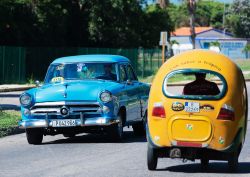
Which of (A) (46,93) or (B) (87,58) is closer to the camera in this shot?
(A) (46,93)

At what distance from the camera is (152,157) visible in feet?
39.2

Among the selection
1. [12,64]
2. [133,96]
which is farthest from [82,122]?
[12,64]

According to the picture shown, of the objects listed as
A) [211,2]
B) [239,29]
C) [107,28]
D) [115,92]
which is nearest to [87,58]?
[115,92]

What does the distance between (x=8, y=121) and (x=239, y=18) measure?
112142 mm

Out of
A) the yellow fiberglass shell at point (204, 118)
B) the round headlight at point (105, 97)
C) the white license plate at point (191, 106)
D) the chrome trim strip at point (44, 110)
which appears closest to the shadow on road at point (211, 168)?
the yellow fiberglass shell at point (204, 118)

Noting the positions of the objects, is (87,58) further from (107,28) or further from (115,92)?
(107,28)

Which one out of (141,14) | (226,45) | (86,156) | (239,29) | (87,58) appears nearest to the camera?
(86,156)

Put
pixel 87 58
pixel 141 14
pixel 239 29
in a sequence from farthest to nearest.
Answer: pixel 239 29 < pixel 141 14 < pixel 87 58

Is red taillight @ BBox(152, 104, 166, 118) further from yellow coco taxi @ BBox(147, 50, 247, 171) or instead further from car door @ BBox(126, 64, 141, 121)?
car door @ BBox(126, 64, 141, 121)

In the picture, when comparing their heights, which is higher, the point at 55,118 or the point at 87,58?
the point at 87,58

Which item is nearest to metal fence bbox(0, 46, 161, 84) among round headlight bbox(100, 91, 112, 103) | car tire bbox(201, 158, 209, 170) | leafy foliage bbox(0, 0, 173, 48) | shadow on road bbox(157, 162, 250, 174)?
leafy foliage bbox(0, 0, 173, 48)

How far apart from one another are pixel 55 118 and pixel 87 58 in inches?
76.7

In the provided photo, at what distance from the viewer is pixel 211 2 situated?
175000 millimetres

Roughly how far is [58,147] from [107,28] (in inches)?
1605
